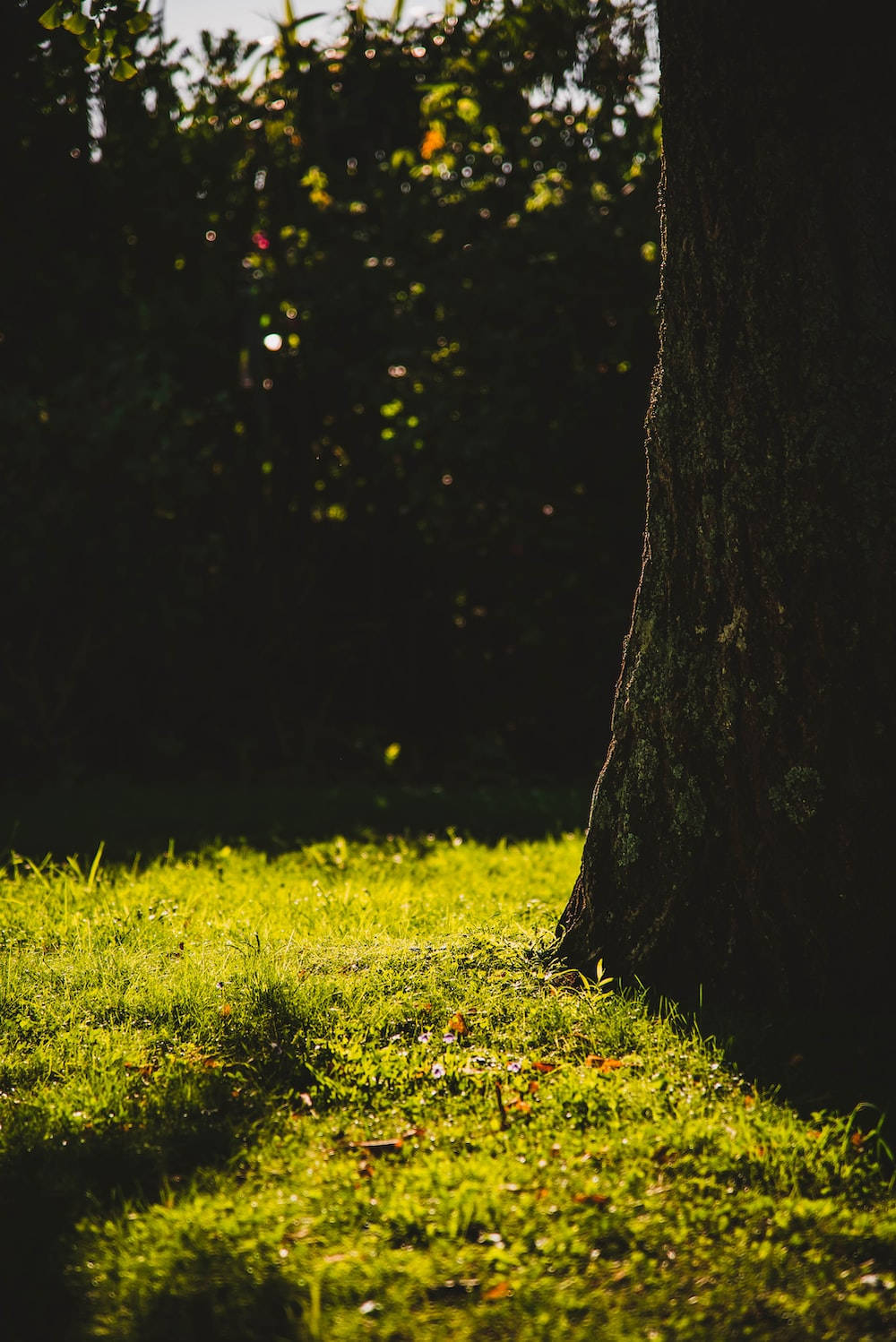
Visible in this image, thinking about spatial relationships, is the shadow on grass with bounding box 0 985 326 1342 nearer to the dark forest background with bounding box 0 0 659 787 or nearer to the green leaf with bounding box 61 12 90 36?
the green leaf with bounding box 61 12 90 36

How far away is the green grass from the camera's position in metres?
2.13

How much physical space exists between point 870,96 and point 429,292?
557 centimetres

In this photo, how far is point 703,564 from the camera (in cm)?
331

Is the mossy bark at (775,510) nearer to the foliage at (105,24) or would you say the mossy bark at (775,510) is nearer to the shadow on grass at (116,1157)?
the shadow on grass at (116,1157)

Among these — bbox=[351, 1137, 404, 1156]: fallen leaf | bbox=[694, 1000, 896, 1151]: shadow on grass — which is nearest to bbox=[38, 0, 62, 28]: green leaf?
bbox=[351, 1137, 404, 1156]: fallen leaf

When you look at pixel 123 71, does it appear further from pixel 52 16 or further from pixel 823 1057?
pixel 823 1057

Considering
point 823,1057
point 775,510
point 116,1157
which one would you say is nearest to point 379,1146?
point 116,1157

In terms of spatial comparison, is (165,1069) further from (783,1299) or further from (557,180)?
(557,180)

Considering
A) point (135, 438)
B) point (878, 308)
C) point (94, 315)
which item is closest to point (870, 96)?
point (878, 308)

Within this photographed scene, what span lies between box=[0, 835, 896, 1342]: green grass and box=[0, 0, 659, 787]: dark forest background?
4.82 metres

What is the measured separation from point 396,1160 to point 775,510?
2.12 m

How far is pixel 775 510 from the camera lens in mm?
3174

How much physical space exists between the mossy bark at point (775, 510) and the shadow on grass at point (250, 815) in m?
3.01

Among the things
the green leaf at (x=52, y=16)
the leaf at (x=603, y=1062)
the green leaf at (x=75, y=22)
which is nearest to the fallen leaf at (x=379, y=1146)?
the leaf at (x=603, y=1062)
